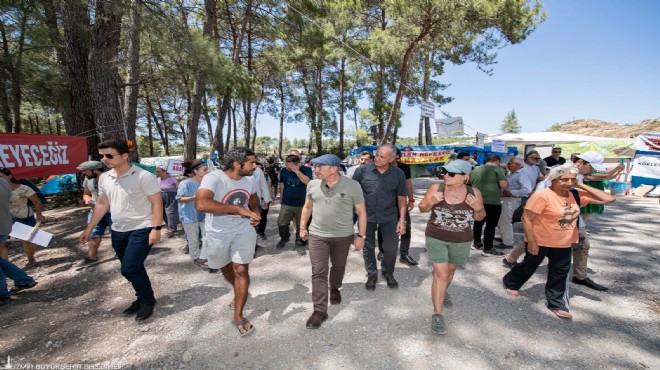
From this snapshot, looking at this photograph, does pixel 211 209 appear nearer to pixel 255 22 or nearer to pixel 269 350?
pixel 269 350

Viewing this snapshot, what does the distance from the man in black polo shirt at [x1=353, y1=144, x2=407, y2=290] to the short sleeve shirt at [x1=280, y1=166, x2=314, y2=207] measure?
5.71 feet

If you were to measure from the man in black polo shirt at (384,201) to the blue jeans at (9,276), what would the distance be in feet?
14.7

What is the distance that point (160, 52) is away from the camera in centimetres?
702

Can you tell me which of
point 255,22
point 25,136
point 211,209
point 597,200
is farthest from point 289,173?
point 255,22

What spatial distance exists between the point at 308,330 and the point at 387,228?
4.96 feet

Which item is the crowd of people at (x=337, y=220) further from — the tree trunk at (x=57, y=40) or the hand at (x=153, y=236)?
the tree trunk at (x=57, y=40)

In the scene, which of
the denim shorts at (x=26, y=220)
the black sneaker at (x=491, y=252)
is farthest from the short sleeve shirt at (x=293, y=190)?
the denim shorts at (x=26, y=220)

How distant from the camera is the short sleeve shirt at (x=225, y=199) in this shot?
103 inches

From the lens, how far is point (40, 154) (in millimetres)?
6375

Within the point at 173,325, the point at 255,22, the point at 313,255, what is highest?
the point at 255,22

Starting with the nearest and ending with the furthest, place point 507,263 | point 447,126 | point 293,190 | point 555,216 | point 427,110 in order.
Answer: point 555,216
point 507,263
point 293,190
point 427,110
point 447,126

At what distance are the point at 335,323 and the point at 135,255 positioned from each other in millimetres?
2224

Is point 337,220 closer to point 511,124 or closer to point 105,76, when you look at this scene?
point 105,76

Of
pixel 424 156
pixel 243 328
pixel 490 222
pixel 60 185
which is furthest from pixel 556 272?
pixel 424 156
